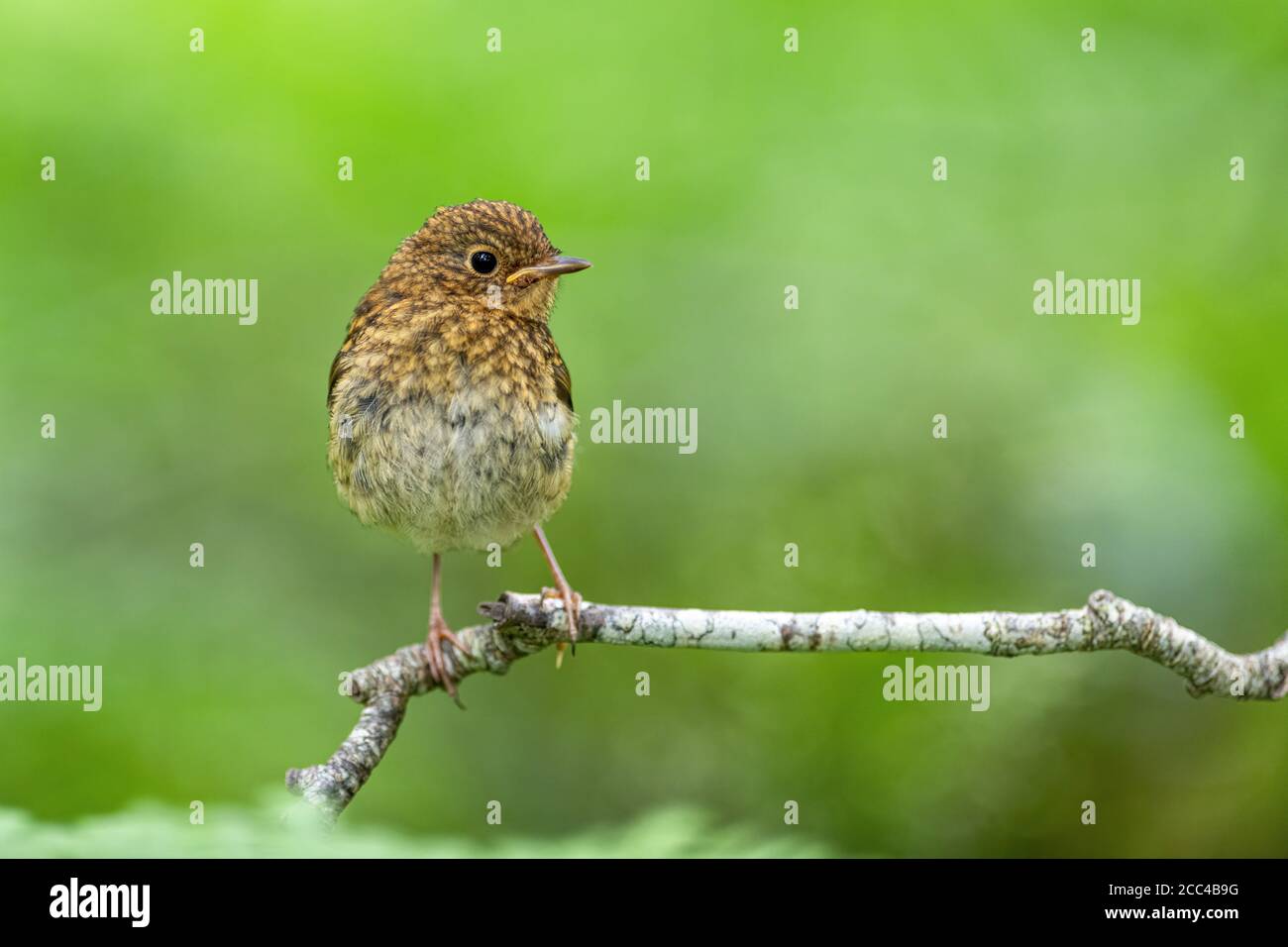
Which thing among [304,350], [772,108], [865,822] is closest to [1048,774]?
[865,822]

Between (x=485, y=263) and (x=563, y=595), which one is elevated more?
(x=485, y=263)

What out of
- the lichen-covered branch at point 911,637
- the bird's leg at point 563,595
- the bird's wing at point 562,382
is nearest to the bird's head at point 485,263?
the bird's wing at point 562,382

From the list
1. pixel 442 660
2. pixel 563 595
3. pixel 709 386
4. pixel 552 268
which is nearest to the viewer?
pixel 442 660

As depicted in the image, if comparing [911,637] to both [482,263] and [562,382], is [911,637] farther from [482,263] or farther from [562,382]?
[482,263]

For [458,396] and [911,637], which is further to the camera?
[458,396]

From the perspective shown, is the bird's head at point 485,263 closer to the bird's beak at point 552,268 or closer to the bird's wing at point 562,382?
the bird's beak at point 552,268

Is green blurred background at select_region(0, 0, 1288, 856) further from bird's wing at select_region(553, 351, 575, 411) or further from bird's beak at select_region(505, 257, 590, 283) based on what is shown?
bird's beak at select_region(505, 257, 590, 283)

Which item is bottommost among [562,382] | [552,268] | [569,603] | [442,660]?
[442,660]

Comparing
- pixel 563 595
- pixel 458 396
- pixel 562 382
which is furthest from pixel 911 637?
pixel 562 382

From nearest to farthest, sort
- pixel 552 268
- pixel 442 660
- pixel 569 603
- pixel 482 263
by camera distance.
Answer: pixel 569 603 → pixel 442 660 → pixel 552 268 → pixel 482 263
